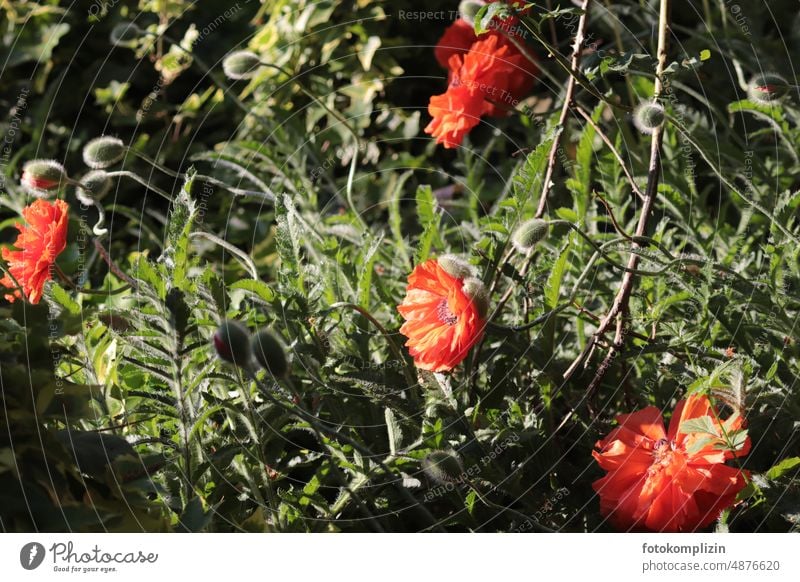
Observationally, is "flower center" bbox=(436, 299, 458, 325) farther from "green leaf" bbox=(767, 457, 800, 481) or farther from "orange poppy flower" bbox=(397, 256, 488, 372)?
"green leaf" bbox=(767, 457, 800, 481)

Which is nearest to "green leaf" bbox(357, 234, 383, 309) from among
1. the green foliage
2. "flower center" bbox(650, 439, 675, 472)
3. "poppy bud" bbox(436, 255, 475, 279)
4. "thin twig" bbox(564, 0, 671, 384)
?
the green foliage

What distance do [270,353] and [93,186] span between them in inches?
14.7

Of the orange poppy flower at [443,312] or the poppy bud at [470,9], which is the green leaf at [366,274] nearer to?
the orange poppy flower at [443,312]

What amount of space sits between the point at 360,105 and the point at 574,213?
734 mm

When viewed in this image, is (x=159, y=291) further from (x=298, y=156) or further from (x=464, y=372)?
(x=298, y=156)

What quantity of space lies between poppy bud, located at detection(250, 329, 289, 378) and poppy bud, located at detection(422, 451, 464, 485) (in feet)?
0.52

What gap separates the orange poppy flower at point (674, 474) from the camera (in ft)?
2.67

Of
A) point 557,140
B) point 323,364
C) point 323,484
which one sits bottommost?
point 323,484

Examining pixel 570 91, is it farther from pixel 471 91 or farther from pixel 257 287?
pixel 257 287

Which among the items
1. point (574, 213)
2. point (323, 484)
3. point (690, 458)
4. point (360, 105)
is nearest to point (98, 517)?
point (323, 484)

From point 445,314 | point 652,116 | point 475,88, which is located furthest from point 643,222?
point 475,88

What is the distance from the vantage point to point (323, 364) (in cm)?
91

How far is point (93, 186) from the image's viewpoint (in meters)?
0.97

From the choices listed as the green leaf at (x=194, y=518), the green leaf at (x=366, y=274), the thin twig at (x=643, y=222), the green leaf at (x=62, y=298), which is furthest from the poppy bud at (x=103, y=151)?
the thin twig at (x=643, y=222)
